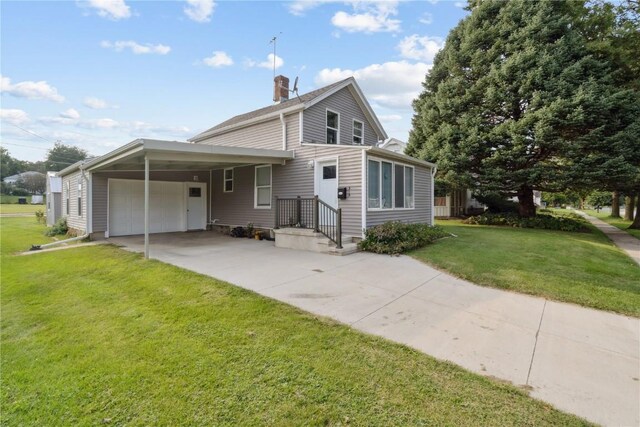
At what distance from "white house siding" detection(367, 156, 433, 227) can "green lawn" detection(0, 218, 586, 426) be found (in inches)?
221

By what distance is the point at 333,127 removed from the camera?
1169cm

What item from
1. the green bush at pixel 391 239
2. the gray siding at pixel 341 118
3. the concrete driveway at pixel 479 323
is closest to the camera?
the concrete driveway at pixel 479 323

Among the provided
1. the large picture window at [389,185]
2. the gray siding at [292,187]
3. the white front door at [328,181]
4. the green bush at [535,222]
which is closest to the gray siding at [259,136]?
the gray siding at [292,187]

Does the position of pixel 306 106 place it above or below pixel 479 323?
above

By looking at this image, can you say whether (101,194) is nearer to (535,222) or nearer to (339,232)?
(339,232)

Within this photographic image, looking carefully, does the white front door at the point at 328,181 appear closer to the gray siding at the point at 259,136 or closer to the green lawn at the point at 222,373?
the gray siding at the point at 259,136

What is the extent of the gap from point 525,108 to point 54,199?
25.1 metres

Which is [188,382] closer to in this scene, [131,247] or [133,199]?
[131,247]

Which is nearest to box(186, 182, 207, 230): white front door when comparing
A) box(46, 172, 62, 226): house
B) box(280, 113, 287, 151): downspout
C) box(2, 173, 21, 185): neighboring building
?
box(280, 113, 287, 151): downspout

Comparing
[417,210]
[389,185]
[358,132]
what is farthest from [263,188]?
[417,210]

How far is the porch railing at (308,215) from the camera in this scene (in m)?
8.46

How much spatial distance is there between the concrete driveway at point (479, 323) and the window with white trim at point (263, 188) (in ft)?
15.4

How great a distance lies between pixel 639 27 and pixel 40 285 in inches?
936

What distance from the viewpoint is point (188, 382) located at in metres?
2.51
